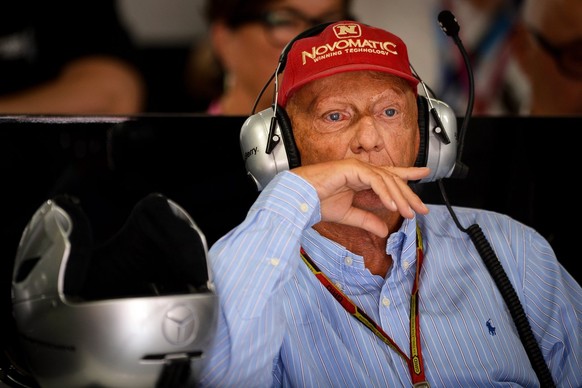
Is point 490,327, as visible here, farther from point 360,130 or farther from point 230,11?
point 230,11

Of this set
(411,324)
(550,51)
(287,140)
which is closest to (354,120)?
(287,140)

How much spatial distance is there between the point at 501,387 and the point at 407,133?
0.53 meters

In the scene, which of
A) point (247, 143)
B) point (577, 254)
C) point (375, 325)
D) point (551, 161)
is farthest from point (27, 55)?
point (577, 254)

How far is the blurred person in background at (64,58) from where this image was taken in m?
1.89

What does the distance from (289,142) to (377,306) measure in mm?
365

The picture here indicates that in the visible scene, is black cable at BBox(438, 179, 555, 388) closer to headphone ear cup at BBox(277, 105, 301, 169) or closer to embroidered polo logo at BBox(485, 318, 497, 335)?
embroidered polo logo at BBox(485, 318, 497, 335)

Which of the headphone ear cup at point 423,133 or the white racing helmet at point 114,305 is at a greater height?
the headphone ear cup at point 423,133

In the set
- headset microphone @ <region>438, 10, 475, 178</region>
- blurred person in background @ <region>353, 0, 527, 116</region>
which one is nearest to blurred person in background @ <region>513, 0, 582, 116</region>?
blurred person in background @ <region>353, 0, 527, 116</region>

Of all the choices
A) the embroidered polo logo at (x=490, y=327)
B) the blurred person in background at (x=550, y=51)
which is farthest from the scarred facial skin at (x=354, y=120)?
the blurred person in background at (x=550, y=51)

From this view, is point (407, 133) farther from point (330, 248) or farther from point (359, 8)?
point (359, 8)

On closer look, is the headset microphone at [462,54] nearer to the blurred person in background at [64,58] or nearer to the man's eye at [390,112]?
the man's eye at [390,112]

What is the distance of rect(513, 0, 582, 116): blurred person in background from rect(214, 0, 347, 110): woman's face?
86cm

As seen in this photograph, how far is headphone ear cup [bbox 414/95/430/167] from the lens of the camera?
149cm

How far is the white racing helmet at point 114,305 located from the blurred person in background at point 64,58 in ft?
2.54
